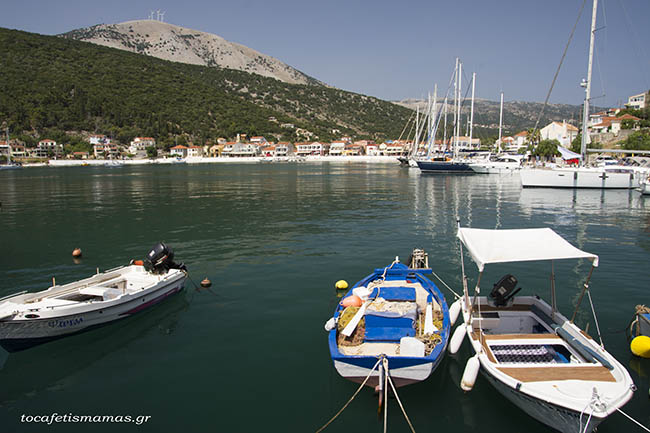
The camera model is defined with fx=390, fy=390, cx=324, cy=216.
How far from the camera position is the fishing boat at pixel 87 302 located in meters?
9.93

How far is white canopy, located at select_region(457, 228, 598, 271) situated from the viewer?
8.82m

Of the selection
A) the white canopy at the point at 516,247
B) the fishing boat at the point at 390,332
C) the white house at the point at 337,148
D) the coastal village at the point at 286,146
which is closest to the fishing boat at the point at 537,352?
the white canopy at the point at 516,247

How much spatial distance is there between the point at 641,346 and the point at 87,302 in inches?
572

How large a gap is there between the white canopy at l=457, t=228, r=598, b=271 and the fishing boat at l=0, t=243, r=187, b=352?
9.89 m

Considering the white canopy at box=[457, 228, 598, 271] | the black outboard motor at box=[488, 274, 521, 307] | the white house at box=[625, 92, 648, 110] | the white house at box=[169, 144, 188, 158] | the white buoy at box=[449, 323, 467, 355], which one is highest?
the white house at box=[625, 92, 648, 110]

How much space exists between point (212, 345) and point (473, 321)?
6896 millimetres

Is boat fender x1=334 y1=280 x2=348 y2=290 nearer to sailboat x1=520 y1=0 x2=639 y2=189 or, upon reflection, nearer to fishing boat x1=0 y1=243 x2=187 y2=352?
fishing boat x1=0 y1=243 x2=187 y2=352

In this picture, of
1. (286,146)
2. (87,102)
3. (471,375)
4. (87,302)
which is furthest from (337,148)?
(471,375)

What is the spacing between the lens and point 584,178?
45.7 meters

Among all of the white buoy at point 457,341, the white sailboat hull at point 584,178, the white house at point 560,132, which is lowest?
the white buoy at point 457,341

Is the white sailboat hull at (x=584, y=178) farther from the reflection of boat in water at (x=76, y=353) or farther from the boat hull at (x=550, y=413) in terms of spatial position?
the reflection of boat in water at (x=76, y=353)

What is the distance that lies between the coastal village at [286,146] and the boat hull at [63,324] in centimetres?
8075

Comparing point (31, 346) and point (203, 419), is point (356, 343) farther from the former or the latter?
point (31, 346)

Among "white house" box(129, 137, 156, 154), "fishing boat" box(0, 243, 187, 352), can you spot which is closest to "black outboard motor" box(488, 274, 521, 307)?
"fishing boat" box(0, 243, 187, 352)
